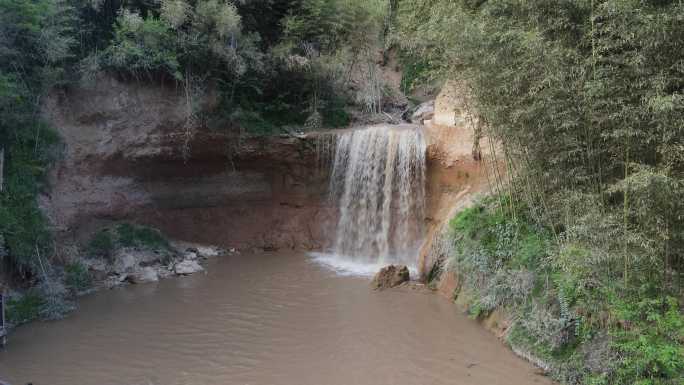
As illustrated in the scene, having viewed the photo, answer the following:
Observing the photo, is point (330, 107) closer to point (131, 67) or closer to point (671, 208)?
point (131, 67)

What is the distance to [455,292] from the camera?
28.7ft

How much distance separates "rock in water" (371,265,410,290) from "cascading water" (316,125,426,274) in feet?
4.56

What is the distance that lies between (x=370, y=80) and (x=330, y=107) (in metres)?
2.84

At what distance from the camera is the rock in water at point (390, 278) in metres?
9.62

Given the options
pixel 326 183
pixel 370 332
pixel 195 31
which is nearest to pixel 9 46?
pixel 195 31

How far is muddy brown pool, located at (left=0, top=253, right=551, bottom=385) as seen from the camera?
249 inches

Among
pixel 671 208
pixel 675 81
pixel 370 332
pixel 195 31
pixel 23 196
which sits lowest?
pixel 370 332

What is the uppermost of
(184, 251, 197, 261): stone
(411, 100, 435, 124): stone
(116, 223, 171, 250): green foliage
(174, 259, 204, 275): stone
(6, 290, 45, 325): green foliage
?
(411, 100, 435, 124): stone

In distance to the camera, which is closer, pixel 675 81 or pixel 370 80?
pixel 675 81

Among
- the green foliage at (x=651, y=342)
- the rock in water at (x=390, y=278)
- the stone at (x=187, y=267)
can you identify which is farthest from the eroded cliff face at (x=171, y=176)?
the green foliage at (x=651, y=342)

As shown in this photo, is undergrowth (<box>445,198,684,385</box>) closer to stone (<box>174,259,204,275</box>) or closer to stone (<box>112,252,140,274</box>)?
stone (<box>174,259,204,275</box>)

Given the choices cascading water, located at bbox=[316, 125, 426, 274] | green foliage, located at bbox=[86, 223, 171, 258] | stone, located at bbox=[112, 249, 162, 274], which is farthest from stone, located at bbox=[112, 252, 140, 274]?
cascading water, located at bbox=[316, 125, 426, 274]

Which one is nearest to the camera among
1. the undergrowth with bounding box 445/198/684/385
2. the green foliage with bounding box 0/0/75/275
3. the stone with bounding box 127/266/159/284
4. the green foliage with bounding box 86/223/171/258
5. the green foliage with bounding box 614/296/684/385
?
the green foliage with bounding box 614/296/684/385

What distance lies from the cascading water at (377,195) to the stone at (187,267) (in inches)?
111
